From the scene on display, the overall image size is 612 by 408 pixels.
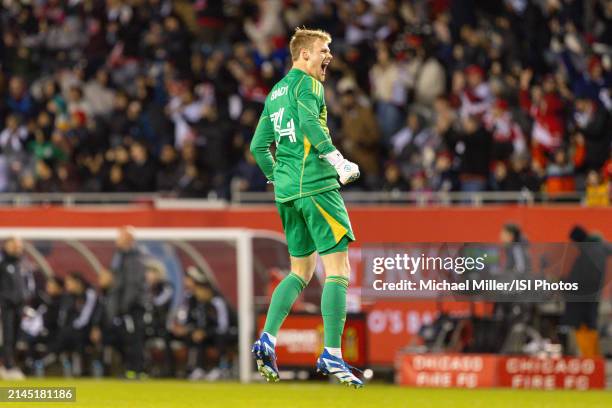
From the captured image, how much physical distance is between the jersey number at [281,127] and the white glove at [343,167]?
425mm

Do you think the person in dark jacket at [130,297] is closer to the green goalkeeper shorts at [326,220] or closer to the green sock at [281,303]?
the green sock at [281,303]

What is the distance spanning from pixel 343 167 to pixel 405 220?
29.5 feet

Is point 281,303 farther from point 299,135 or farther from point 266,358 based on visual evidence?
point 299,135

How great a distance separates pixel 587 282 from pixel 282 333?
4488mm

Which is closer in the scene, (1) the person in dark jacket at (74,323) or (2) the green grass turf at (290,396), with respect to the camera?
(2) the green grass turf at (290,396)

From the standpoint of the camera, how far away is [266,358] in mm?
11320

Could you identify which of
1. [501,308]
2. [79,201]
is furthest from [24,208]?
[501,308]

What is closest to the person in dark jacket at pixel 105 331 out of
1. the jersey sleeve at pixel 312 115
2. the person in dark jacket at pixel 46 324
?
the person in dark jacket at pixel 46 324

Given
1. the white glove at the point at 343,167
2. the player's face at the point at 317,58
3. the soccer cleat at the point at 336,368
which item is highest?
the player's face at the point at 317,58

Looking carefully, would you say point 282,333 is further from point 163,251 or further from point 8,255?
point 8,255

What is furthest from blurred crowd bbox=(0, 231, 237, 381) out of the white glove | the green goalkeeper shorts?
the white glove

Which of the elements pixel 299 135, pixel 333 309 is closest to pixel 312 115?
pixel 299 135

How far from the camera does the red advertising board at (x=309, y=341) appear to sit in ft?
60.5

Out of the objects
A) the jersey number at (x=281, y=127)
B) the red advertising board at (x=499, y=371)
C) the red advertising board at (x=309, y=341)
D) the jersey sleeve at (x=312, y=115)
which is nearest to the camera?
the jersey sleeve at (x=312, y=115)
